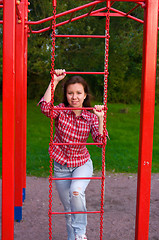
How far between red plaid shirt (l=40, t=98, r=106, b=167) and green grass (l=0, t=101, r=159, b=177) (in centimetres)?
63

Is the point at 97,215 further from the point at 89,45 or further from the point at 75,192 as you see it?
the point at 89,45

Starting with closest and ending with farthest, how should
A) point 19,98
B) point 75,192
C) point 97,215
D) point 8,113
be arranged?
point 8,113, point 75,192, point 19,98, point 97,215

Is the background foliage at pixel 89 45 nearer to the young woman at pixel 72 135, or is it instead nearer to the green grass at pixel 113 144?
the green grass at pixel 113 144

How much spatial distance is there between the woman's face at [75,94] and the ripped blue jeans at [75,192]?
0.53m

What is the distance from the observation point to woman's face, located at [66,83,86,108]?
2.88m

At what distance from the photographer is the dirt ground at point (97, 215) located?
3611mm

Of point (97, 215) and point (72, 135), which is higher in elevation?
point (72, 135)

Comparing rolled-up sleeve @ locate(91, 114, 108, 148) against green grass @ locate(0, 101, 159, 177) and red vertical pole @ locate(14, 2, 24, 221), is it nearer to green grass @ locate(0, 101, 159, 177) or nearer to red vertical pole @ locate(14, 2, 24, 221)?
green grass @ locate(0, 101, 159, 177)

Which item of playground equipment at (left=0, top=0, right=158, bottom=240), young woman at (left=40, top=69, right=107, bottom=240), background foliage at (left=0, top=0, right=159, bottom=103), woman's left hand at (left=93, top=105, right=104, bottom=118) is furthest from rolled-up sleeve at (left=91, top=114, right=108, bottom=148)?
background foliage at (left=0, top=0, right=159, bottom=103)

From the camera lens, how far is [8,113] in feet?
7.56

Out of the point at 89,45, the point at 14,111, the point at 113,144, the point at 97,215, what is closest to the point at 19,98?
the point at 14,111

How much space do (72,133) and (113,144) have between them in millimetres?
6080

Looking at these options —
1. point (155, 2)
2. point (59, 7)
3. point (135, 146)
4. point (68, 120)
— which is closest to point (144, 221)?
point (68, 120)

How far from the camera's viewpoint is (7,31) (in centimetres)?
226
